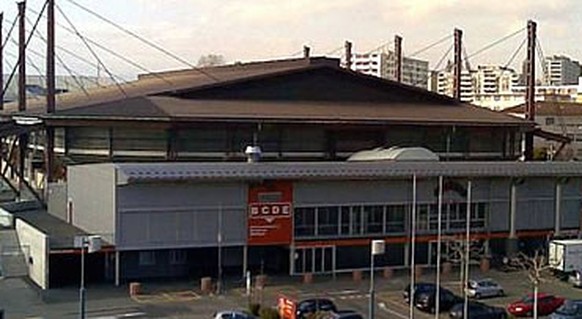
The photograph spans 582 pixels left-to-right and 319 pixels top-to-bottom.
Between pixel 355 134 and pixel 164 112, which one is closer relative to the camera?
pixel 164 112

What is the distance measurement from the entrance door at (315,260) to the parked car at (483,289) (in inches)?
275

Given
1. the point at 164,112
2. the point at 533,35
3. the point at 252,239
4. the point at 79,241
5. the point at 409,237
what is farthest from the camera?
the point at 533,35

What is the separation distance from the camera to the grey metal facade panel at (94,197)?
36062 mm

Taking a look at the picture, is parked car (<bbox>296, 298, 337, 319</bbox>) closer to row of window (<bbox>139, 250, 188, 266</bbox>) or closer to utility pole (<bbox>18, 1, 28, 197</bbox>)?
row of window (<bbox>139, 250, 188, 266</bbox>)

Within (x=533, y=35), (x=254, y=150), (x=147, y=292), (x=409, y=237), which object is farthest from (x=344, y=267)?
(x=533, y=35)

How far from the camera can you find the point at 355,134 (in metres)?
48.5

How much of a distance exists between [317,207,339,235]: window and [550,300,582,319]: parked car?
1196 cm

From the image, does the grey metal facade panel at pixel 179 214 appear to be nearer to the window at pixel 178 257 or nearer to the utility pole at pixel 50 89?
the window at pixel 178 257

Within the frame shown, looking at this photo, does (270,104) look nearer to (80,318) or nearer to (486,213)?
(486,213)

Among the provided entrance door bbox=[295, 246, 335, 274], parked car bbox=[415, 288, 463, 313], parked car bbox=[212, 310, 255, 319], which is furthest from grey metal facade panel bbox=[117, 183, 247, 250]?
parked car bbox=[415, 288, 463, 313]

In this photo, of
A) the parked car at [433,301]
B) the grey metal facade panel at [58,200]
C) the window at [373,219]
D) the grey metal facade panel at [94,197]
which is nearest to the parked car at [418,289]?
the parked car at [433,301]

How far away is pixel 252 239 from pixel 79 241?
7.74 meters

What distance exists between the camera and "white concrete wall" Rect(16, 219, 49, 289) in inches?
1348

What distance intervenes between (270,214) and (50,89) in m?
19.0
